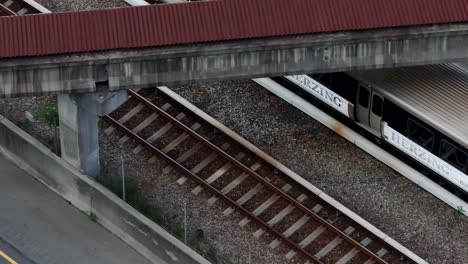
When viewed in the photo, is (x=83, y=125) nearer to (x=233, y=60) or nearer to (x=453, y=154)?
(x=233, y=60)

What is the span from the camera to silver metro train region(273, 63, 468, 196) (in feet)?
142

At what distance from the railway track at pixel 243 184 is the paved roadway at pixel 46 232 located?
10.7 feet

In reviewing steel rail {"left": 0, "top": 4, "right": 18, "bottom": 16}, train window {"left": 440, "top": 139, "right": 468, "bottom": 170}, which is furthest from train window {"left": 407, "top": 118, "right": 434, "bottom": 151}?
steel rail {"left": 0, "top": 4, "right": 18, "bottom": 16}

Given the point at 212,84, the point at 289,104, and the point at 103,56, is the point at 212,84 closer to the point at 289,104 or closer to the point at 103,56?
the point at 289,104

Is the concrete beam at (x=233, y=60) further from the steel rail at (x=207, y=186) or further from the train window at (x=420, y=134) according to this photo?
the steel rail at (x=207, y=186)

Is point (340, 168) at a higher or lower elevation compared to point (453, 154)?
lower

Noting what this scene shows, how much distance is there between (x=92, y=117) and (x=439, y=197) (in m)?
11.1

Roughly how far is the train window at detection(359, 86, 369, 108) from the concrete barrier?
316 inches

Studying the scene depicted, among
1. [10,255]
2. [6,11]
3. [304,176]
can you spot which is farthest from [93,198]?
[6,11]

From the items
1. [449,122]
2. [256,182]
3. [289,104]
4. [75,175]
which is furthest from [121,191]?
[449,122]

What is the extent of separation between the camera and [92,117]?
138 ft

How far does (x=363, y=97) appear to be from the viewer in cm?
4528

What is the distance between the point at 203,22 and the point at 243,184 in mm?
5999

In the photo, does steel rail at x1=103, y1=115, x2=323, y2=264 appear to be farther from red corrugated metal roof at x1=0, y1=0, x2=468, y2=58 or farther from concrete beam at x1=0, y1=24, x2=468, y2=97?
red corrugated metal roof at x1=0, y1=0, x2=468, y2=58
